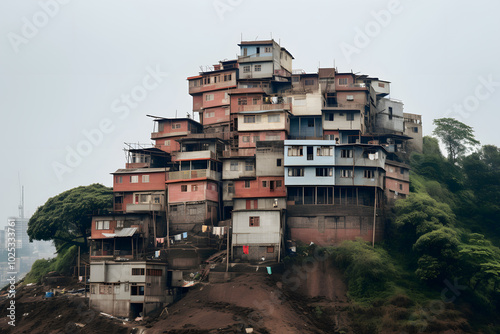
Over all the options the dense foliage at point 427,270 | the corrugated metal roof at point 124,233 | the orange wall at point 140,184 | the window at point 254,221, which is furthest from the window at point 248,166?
the dense foliage at point 427,270

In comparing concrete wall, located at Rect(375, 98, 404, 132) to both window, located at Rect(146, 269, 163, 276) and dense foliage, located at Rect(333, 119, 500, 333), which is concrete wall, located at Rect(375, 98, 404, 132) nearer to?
dense foliage, located at Rect(333, 119, 500, 333)

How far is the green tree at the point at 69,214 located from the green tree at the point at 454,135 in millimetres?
46571

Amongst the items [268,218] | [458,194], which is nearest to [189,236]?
[268,218]

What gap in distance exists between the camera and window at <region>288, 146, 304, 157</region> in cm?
6656

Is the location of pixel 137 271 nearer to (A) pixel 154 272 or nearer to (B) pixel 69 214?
(A) pixel 154 272

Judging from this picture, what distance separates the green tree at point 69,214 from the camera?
236 ft

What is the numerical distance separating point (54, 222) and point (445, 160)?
52312mm

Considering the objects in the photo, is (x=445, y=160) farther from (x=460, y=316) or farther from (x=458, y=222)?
(x=460, y=316)

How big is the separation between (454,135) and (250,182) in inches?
1322

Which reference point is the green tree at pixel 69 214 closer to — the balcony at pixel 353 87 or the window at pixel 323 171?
the window at pixel 323 171

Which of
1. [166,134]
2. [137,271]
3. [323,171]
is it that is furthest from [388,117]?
[137,271]

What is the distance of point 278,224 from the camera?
2357 inches

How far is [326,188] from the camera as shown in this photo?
6662cm

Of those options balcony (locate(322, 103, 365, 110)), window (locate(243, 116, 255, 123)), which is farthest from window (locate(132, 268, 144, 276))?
balcony (locate(322, 103, 365, 110))
